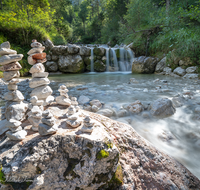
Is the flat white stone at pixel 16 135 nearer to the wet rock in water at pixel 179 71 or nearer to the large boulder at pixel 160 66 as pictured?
the wet rock in water at pixel 179 71

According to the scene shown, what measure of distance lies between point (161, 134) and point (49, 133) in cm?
220

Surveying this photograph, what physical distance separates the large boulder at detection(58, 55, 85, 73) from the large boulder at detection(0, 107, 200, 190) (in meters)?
12.6

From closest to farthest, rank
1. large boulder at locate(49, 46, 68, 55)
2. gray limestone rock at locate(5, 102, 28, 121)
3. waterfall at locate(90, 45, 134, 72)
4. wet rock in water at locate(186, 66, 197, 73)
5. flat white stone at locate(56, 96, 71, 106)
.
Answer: gray limestone rock at locate(5, 102, 28, 121), flat white stone at locate(56, 96, 71, 106), wet rock in water at locate(186, 66, 197, 73), large boulder at locate(49, 46, 68, 55), waterfall at locate(90, 45, 134, 72)

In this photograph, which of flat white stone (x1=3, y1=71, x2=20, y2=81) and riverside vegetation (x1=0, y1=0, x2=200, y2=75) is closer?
flat white stone (x1=3, y1=71, x2=20, y2=81)

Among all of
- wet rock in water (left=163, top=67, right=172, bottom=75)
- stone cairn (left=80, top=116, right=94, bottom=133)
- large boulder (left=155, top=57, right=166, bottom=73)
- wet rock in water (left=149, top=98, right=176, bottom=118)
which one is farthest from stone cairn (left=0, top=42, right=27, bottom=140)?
large boulder (left=155, top=57, right=166, bottom=73)

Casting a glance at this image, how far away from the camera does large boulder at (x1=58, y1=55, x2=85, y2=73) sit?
13383mm

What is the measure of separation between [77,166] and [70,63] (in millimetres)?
13085

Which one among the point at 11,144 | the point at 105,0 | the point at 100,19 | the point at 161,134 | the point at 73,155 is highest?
the point at 105,0

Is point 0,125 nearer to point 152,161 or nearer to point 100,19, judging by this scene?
point 152,161

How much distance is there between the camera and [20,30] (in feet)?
39.2

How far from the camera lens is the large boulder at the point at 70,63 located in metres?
13.4

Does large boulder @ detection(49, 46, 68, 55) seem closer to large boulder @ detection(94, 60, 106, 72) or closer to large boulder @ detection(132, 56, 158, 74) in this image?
large boulder @ detection(94, 60, 106, 72)

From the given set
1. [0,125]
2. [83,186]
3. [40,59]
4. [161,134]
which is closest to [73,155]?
[83,186]

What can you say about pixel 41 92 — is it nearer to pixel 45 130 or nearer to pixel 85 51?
pixel 45 130
